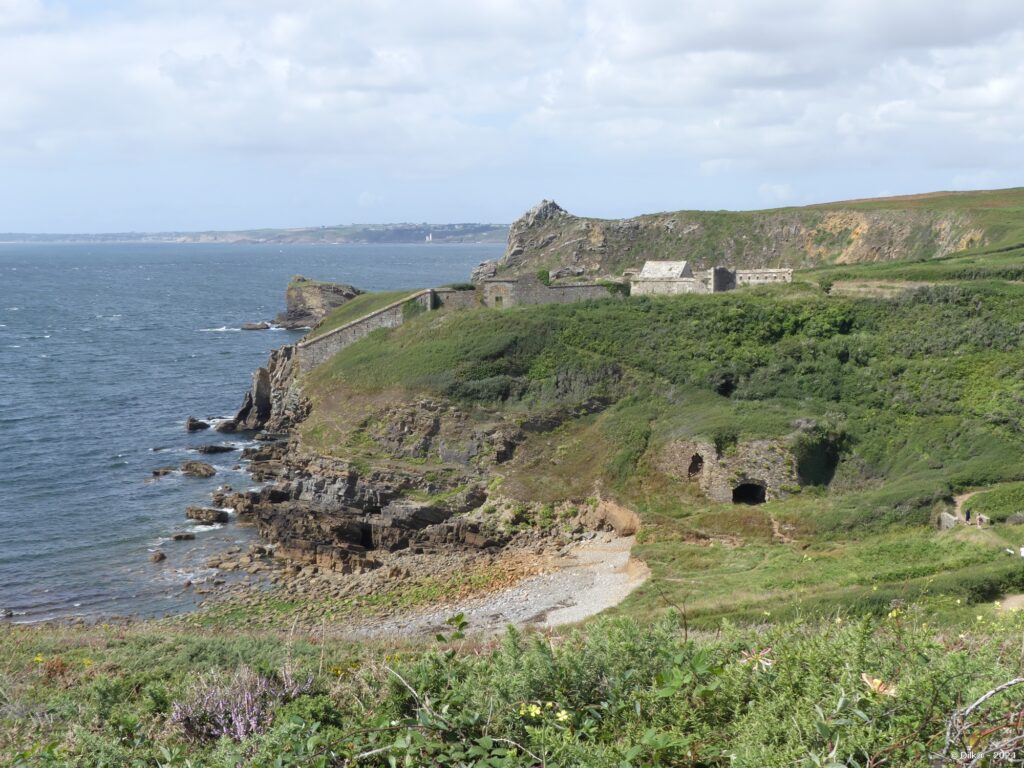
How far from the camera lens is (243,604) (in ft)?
97.7

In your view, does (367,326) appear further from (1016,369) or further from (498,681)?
(498,681)

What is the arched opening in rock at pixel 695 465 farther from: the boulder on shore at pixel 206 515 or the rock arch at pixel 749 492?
the boulder on shore at pixel 206 515

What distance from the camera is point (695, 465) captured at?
113 feet

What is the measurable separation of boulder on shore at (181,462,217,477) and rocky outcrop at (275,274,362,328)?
2213 inches

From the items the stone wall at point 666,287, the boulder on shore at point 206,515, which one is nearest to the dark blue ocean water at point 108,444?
the boulder on shore at point 206,515

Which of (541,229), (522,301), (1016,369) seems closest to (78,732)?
(1016,369)

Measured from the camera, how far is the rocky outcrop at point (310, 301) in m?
102

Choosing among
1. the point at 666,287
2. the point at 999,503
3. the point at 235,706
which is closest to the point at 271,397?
the point at 666,287

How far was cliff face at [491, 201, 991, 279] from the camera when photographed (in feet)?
→ 230

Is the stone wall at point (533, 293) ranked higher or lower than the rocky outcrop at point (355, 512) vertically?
higher

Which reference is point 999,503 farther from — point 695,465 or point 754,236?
point 754,236

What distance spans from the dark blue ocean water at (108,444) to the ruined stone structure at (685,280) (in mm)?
26510

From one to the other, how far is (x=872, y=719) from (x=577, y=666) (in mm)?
2668

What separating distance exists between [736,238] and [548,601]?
62.6 metres
